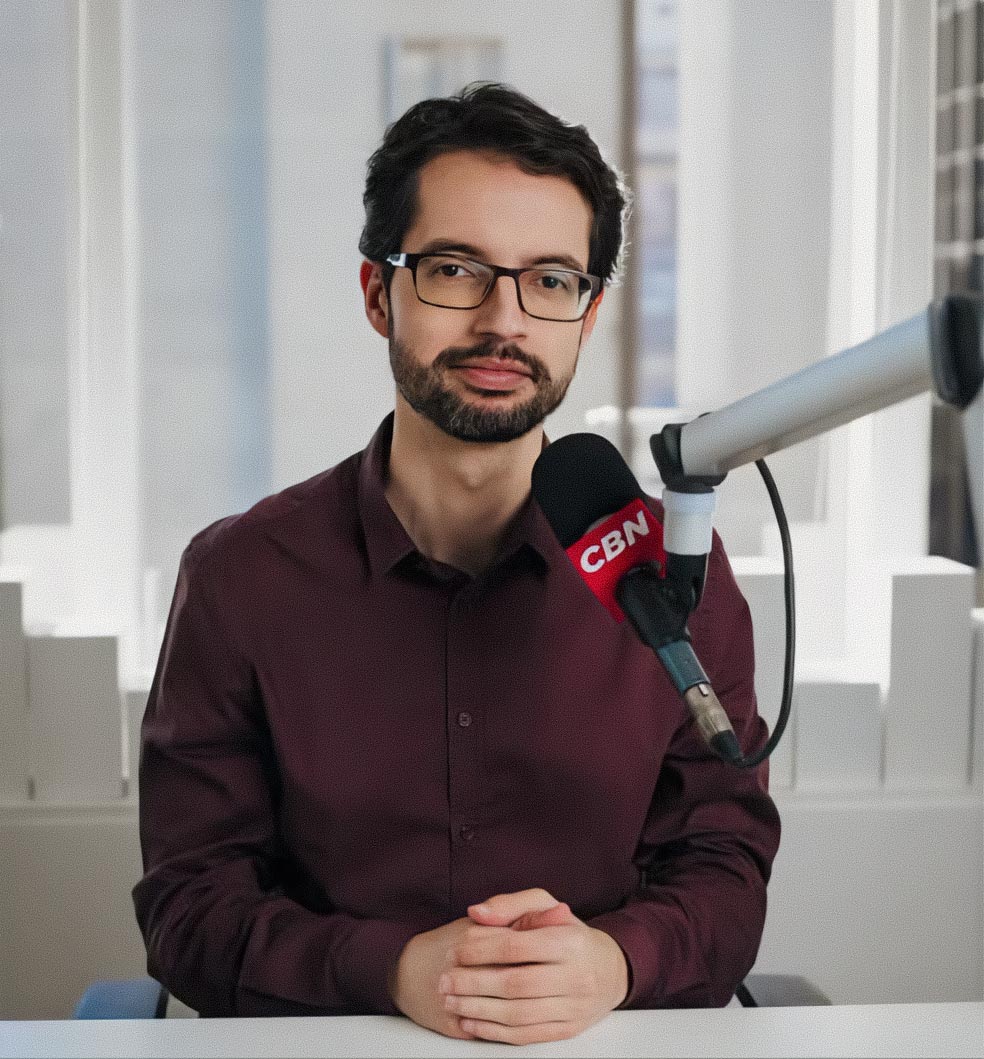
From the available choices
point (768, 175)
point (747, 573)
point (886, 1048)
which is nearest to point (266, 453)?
point (747, 573)

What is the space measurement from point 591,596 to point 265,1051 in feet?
1.94

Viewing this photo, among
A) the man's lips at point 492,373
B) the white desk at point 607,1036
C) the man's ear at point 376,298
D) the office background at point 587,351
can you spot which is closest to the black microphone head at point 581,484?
the man's lips at point 492,373

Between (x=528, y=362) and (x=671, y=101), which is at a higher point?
(x=671, y=101)

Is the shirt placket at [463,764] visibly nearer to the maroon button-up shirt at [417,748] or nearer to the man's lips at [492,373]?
the maroon button-up shirt at [417,748]

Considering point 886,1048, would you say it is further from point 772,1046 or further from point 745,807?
point 745,807

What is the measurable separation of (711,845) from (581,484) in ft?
1.68

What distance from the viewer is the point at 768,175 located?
2037mm

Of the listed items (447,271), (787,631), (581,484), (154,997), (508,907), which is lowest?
(154,997)

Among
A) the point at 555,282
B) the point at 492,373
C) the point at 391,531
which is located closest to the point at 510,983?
the point at 391,531

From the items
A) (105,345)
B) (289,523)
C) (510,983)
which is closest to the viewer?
(510,983)

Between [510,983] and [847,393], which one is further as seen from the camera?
[510,983]

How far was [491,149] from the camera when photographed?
4.52ft

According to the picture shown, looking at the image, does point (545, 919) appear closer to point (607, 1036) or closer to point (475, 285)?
point (607, 1036)

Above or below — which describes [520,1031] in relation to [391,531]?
below
